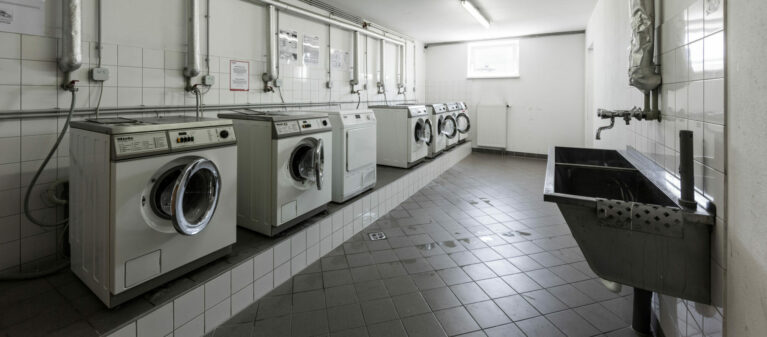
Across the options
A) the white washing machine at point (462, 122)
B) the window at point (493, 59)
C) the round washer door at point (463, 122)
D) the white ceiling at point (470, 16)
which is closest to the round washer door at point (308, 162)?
the white ceiling at point (470, 16)

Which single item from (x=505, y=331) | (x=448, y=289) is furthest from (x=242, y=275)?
(x=505, y=331)

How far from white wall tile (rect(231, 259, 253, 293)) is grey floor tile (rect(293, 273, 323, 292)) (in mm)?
346

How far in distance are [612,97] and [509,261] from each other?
7.32ft

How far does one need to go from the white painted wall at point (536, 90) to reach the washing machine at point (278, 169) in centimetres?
598

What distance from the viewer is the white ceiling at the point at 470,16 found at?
4.97 metres

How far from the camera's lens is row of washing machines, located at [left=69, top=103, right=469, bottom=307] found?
5.57ft

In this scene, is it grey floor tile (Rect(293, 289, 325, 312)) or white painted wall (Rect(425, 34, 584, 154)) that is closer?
grey floor tile (Rect(293, 289, 325, 312))

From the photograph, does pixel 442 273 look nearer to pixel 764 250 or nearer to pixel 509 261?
pixel 509 261

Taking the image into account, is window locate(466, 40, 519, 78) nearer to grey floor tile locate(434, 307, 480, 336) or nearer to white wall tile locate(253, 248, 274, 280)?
grey floor tile locate(434, 307, 480, 336)

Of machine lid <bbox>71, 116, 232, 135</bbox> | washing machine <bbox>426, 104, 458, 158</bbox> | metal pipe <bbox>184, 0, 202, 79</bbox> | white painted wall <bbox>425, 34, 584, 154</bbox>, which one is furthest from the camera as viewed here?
white painted wall <bbox>425, 34, 584, 154</bbox>

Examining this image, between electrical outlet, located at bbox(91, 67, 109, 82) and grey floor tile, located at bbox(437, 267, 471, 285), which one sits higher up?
electrical outlet, located at bbox(91, 67, 109, 82)

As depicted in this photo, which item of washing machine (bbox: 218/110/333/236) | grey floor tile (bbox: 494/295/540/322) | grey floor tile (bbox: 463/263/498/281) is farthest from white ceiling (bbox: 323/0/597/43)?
grey floor tile (bbox: 494/295/540/322)

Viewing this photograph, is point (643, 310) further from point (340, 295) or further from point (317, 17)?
point (317, 17)

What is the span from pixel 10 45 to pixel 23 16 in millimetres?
189
